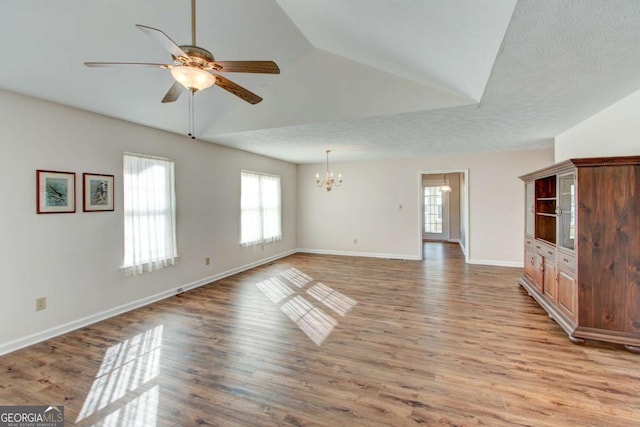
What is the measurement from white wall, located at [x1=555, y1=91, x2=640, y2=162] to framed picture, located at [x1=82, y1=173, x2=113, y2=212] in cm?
584

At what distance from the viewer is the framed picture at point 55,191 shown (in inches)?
117

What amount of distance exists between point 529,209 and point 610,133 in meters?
1.39

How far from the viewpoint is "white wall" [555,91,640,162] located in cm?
295

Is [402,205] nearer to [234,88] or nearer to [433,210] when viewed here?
[433,210]

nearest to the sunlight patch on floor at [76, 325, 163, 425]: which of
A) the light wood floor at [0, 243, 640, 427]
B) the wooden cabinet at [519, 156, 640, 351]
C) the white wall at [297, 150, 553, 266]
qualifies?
the light wood floor at [0, 243, 640, 427]

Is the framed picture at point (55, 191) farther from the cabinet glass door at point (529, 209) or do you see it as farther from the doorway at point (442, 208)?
the doorway at point (442, 208)

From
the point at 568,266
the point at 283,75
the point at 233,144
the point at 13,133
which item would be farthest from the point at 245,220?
the point at 568,266

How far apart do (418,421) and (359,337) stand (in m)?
1.16

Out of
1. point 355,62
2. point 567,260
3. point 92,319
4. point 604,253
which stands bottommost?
point 92,319

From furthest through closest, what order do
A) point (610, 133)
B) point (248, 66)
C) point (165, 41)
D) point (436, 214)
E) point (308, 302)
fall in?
point (436, 214) → point (308, 302) → point (610, 133) → point (248, 66) → point (165, 41)

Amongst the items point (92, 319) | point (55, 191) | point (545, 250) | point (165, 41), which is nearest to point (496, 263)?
point (545, 250)

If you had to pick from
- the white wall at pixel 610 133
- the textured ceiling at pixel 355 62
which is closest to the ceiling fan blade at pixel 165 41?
the textured ceiling at pixel 355 62

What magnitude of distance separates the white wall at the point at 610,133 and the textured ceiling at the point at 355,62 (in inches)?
4.9

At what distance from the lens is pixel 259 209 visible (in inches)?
250
